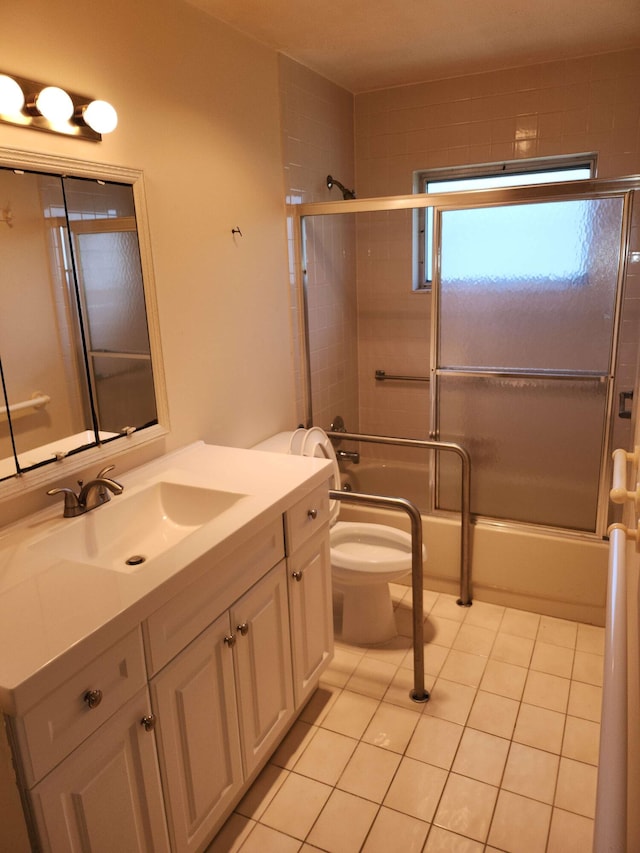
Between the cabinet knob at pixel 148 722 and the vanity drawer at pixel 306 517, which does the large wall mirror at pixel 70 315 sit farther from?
the cabinet knob at pixel 148 722

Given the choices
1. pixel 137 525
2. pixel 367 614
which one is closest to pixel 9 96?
pixel 137 525

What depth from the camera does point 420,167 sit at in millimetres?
3262

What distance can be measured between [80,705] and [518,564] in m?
2.08

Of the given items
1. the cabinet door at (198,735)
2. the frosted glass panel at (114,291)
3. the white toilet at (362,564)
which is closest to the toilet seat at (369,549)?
the white toilet at (362,564)

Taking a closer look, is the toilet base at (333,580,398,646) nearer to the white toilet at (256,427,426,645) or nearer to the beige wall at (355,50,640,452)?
the white toilet at (256,427,426,645)

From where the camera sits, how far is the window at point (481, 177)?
10.0 ft

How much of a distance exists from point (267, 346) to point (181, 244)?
0.67 metres

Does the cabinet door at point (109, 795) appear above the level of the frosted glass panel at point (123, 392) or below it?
below

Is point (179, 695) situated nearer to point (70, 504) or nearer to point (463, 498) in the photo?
point (70, 504)

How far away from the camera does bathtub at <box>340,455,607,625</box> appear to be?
104 inches

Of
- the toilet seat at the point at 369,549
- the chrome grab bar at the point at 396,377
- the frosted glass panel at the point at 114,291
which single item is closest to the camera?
the frosted glass panel at the point at 114,291

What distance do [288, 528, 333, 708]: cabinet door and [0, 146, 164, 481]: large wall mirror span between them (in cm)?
67

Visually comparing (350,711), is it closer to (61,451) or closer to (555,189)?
(61,451)

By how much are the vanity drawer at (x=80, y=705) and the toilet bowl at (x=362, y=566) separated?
3.85 feet
